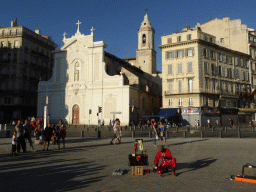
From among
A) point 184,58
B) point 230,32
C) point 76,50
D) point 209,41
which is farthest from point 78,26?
point 230,32

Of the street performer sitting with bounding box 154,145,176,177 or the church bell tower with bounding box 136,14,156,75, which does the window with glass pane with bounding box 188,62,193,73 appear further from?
the street performer sitting with bounding box 154,145,176,177

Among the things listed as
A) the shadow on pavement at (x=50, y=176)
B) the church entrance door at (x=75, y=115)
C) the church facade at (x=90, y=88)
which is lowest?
the shadow on pavement at (x=50, y=176)

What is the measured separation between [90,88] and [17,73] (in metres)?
16.4

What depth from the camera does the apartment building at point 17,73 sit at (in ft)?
150

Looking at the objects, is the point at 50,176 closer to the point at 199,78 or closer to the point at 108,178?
the point at 108,178

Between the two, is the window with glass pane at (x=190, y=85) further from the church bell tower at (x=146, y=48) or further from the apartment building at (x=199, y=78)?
the church bell tower at (x=146, y=48)

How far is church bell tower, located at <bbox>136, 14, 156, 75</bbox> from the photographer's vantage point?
5703 centimetres

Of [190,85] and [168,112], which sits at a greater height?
[190,85]

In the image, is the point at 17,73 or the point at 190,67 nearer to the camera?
the point at 190,67

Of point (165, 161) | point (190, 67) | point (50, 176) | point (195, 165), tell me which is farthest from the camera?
point (190, 67)

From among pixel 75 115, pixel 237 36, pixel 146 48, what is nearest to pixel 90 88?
pixel 75 115

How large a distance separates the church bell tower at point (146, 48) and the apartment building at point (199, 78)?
16107 mm

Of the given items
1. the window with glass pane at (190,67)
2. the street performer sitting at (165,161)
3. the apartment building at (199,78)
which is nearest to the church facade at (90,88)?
the apartment building at (199,78)

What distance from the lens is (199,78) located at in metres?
37.7
